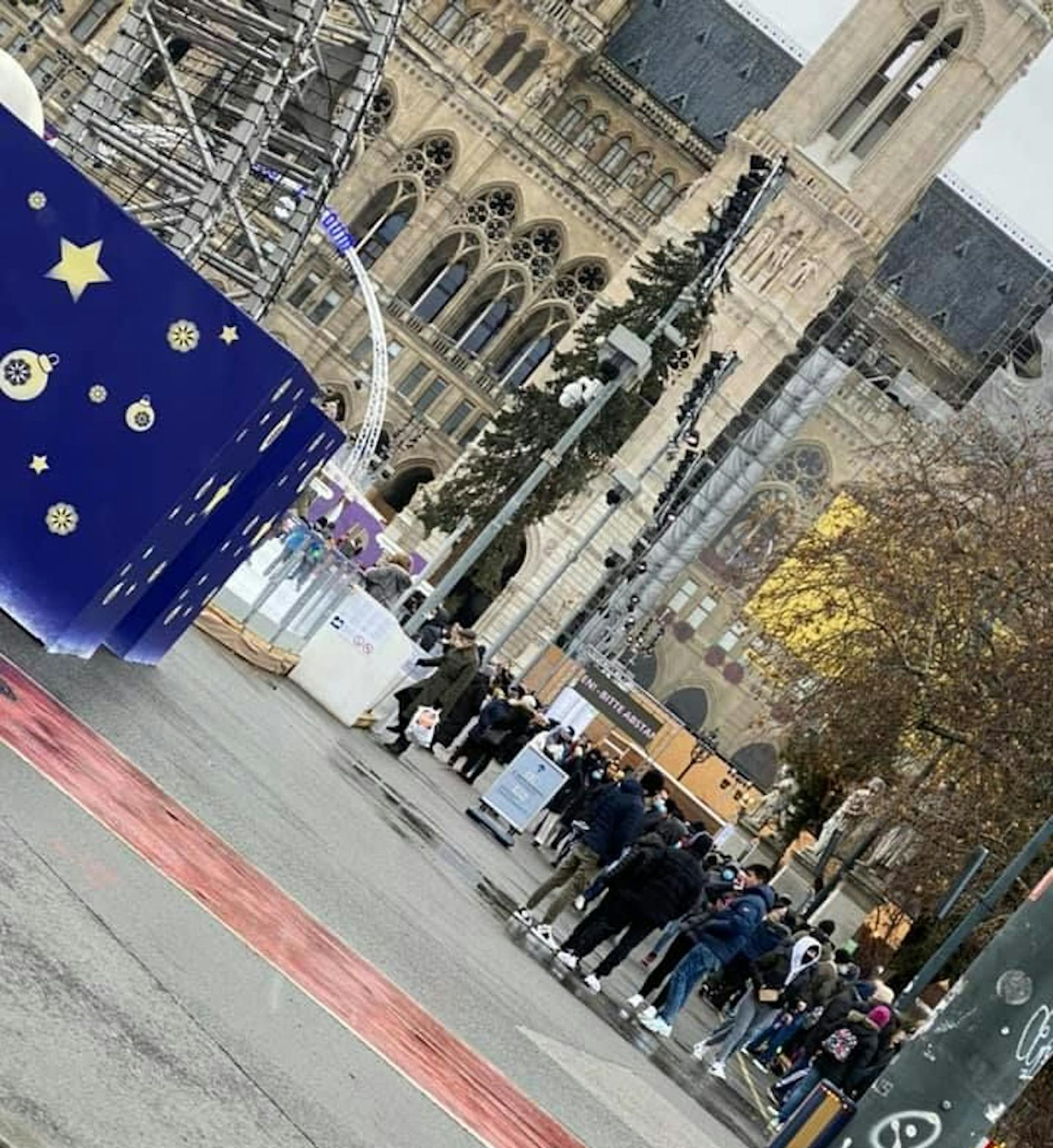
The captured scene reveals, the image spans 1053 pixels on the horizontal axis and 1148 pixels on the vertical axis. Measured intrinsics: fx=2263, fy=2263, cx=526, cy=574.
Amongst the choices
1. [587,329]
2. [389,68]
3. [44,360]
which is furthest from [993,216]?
[44,360]

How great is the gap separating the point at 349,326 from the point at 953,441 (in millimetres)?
37352

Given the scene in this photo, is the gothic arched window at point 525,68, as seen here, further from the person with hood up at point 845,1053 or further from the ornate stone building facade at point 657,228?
the person with hood up at point 845,1053

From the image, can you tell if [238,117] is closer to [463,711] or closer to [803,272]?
[463,711]

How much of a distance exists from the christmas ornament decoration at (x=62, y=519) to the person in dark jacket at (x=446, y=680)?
1340 centimetres

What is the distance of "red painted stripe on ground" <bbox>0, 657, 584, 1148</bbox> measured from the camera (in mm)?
8250

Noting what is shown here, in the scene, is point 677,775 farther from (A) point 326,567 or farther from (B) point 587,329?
(A) point 326,567


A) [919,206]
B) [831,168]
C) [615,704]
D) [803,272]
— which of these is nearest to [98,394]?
[615,704]

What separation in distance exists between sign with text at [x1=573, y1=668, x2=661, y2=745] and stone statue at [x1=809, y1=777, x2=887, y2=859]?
9.32 metres

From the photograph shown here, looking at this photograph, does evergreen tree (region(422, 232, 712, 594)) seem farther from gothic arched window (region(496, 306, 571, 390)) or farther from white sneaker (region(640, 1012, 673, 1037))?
white sneaker (region(640, 1012, 673, 1037))

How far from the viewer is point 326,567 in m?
22.1

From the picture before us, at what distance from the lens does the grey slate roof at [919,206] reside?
310ft

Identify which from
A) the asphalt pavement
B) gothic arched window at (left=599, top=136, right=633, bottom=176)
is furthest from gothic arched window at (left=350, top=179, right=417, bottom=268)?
the asphalt pavement

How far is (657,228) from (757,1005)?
60237mm

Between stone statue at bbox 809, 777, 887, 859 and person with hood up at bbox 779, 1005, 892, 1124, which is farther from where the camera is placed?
stone statue at bbox 809, 777, 887, 859
